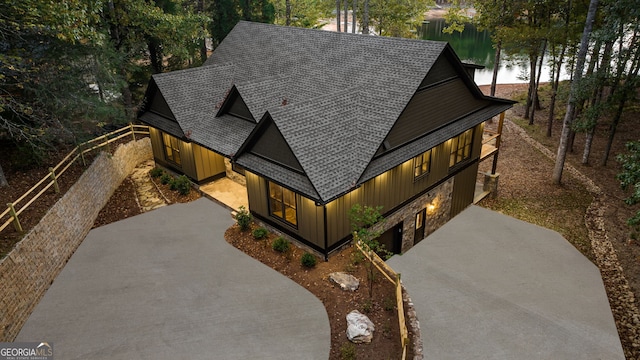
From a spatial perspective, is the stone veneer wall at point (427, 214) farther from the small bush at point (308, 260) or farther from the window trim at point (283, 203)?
the window trim at point (283, 203)

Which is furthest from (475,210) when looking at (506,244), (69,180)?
(69,180)

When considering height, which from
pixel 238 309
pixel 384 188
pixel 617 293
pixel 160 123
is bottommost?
pixel 617 293

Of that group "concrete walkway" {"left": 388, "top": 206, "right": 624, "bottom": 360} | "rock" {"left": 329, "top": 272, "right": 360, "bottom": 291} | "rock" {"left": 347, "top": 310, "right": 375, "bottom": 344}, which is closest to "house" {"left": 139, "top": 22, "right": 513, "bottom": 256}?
"rock" {"left": 329, "top": 272, "right": 360, "bottom": 291}

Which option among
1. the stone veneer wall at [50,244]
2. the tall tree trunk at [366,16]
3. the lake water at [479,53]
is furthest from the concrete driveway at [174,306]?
the lake water at [479,53]

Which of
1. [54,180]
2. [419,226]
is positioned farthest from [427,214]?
[54,180]

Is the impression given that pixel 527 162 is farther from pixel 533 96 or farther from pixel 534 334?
pixel 534 334

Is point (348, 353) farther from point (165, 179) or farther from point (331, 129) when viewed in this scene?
point (165, 179)

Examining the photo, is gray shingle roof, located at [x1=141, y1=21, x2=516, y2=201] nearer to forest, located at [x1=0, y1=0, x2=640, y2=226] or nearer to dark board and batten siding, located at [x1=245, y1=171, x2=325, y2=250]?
dark board and batten siding, located at [x1=245, y1=171, x2=325, y2=250]
